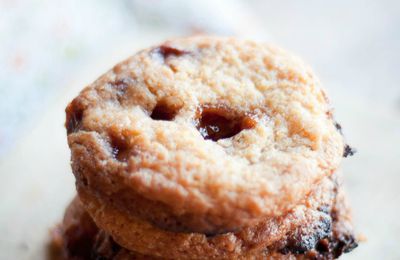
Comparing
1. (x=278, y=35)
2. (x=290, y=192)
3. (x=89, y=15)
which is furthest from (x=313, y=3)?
(x=290, y=192)

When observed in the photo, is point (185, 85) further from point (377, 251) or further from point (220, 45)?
point (377, 251)

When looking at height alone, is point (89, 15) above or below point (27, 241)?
above

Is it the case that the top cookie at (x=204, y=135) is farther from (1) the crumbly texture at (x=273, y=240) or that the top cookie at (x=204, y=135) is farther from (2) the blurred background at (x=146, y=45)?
(2) the blurred background at (x=146, y=45)

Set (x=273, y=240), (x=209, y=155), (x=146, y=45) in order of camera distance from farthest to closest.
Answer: (x=146, y=45) → (x=273, y=240) → (x=209, y=155)

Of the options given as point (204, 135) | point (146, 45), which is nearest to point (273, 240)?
point (204, 135)

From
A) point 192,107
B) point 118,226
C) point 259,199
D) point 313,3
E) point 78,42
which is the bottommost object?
point 118,226

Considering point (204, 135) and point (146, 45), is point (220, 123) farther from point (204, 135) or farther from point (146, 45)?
point (146, 45)

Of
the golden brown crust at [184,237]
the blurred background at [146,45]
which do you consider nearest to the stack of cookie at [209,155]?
the golden brown crust at [184,237]
